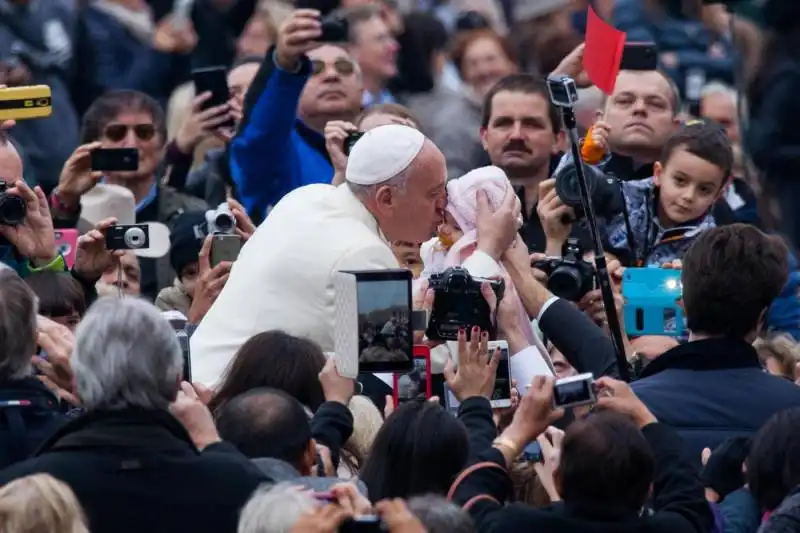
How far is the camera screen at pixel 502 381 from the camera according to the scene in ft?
22.8

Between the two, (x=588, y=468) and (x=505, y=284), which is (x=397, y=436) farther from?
(x=505, y=284)

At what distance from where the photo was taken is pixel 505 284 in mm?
7328

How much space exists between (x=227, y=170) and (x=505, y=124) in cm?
144

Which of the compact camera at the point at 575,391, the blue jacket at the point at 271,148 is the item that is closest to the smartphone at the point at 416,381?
the compact camera at the point at 575,391

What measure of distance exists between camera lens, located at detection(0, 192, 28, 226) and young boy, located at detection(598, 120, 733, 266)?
6.70ft

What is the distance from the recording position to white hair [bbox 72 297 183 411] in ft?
19.6

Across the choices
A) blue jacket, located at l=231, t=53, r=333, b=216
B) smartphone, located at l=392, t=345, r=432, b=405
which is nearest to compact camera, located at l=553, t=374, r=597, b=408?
smartphone, located at l=392, t=345, r=432, b=405

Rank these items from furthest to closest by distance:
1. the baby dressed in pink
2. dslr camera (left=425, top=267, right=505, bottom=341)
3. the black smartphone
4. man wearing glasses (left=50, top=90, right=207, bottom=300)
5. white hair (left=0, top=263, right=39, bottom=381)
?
man wearing glasses (left=50, top=90, right=207, bottom=300) → the black smartphone → the baby dressed in pink → dslr camera (left=425, top=267, right=505, bottom=341) → white hair (left=0, top=263, right=39, bottom=381)

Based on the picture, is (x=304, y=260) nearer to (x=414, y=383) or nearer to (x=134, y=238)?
(x=414, y=383)

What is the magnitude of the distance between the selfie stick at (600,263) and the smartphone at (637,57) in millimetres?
2080

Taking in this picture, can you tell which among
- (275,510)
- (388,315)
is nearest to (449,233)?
(388,315)

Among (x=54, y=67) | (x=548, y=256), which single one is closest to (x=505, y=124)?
(x=548, y=256)

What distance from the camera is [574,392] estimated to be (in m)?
6.33

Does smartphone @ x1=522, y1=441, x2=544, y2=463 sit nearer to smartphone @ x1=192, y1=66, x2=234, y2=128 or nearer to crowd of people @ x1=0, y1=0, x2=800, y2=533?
crowd of people @ x1=0, y1=0, x2=800, y2=533
